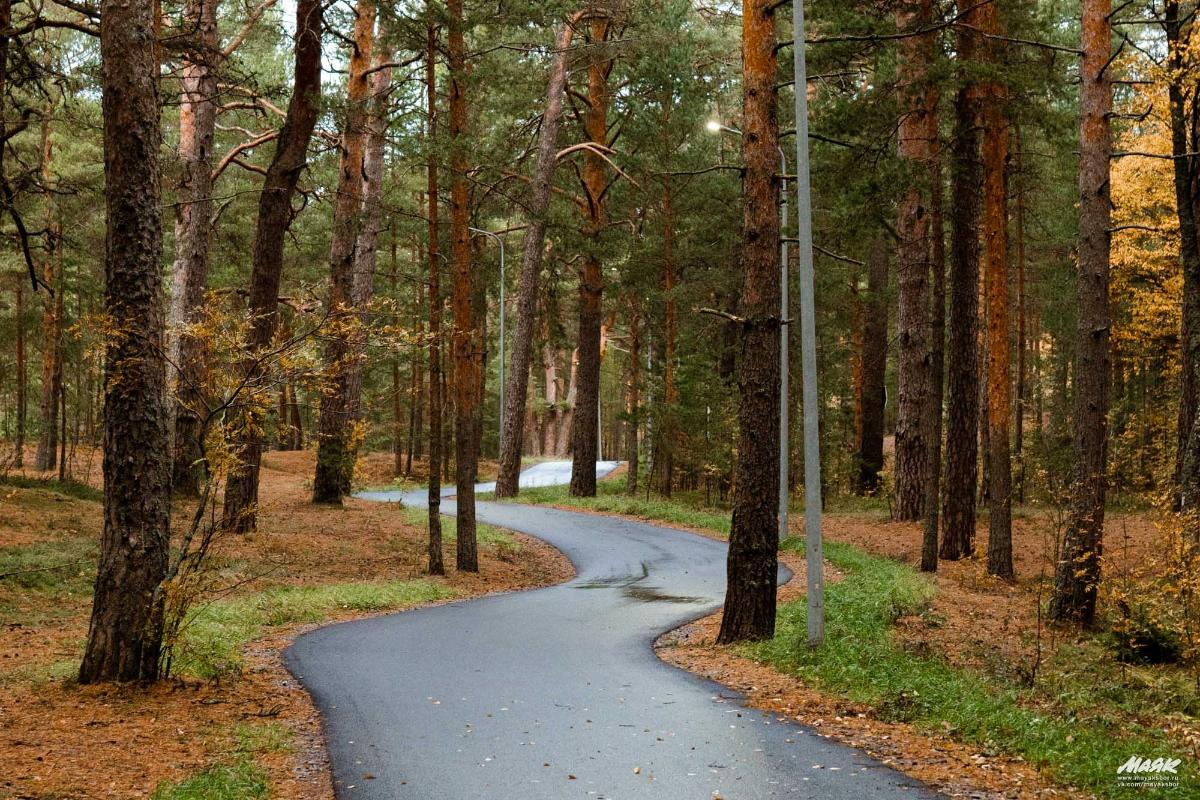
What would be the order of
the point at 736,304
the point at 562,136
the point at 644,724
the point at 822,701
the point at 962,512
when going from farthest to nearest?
1. the point at 736,304
2. the point at 562,136
3. the point at 962,512
4. the point at 822,701
5. the point at 644,724

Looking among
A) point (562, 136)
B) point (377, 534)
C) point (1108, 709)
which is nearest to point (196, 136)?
point (377, 534)

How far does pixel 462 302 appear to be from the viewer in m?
16.8

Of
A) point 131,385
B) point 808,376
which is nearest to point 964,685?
point 808,376

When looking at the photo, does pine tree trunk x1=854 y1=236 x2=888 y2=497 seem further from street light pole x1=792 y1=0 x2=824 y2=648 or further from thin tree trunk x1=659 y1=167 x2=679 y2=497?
street light pole x1=792 y1=0 x2=824 y2=648

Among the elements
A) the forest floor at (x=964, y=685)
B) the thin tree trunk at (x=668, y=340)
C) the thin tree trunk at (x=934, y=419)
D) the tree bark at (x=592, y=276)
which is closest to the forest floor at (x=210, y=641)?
the forest floor at (x=964, y=685)

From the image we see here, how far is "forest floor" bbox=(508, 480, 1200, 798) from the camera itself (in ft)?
21.4

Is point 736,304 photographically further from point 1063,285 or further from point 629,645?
point 629,645

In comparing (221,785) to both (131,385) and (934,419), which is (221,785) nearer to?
(131,385)

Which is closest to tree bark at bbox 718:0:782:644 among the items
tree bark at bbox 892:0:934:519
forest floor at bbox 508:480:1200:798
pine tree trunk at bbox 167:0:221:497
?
forest floor at bbox 508:480:1200:798

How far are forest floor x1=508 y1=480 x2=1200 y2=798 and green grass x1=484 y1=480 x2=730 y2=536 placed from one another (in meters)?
10.0

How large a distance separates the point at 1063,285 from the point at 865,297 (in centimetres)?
957

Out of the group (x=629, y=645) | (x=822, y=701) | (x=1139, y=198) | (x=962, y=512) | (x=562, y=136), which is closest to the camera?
(x=822, y=701)

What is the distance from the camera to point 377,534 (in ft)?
67.8

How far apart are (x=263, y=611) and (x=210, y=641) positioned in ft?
9.20
